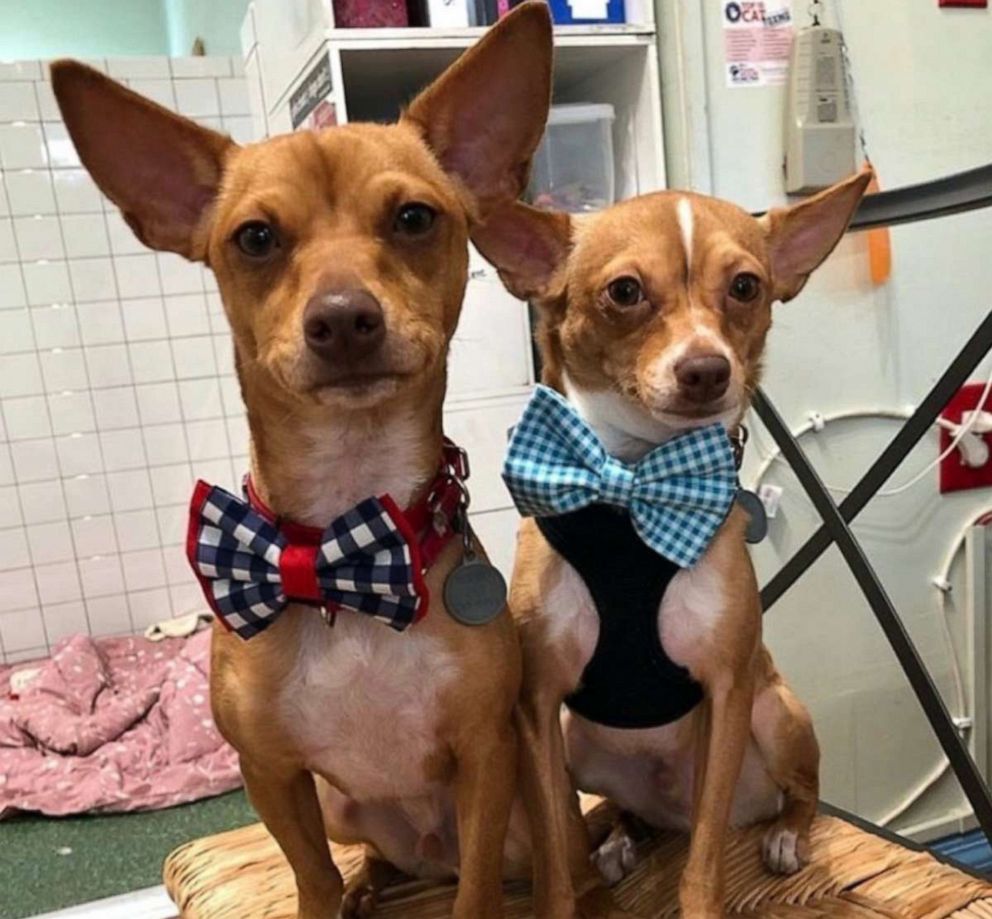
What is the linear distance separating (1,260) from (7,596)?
1.06 meters

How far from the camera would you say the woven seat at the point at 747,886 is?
3.70ft

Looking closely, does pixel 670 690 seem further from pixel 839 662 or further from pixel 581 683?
pixel 839 662

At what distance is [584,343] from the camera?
109 cm

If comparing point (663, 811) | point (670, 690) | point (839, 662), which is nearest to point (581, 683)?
point (670, 690)

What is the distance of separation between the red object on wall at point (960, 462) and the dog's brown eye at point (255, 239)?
1.72 meters

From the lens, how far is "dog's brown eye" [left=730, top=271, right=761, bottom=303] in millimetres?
1063

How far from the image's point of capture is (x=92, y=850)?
2.21m

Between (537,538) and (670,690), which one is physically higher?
(537,538)

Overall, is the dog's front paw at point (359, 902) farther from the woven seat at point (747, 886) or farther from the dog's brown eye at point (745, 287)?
the dog's brown eye at point (745, 287)

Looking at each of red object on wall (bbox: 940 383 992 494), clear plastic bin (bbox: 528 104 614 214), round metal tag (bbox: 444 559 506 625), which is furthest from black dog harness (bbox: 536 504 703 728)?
red object on wall (bbox: 940 383 992 494)

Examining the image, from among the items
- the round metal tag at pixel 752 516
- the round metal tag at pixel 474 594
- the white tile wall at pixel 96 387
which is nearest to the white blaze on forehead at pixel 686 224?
the round metal tag at pixel 752 516

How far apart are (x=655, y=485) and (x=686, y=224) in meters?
0.28

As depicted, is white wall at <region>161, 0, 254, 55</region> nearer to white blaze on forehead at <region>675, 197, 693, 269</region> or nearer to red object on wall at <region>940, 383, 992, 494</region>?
red object on wall at <region>940, 383, 992, 494</region>

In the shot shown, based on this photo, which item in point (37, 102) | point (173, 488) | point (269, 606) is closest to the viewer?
point (269, 606)
